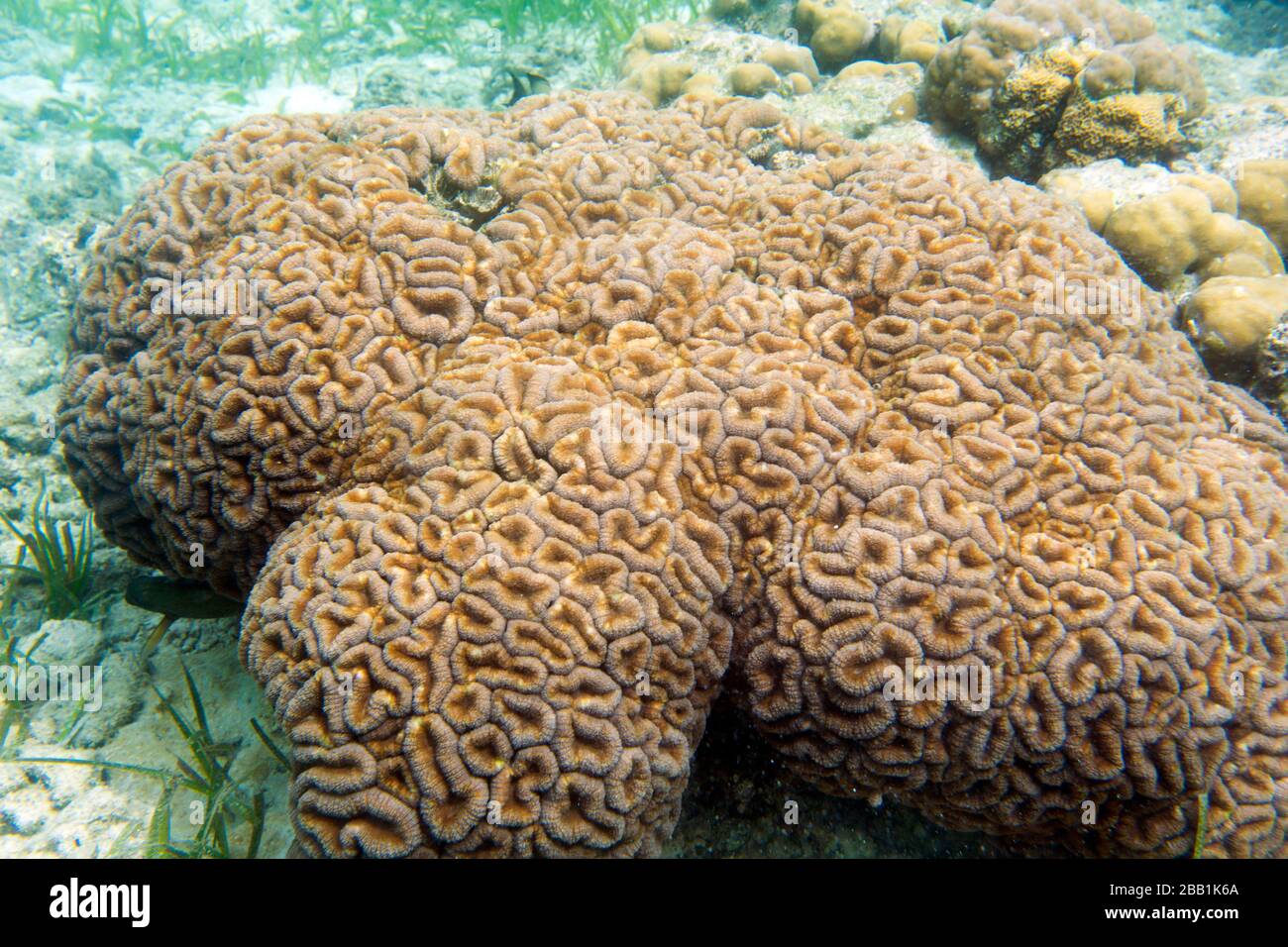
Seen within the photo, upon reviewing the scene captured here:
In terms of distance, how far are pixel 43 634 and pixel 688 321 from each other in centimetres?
513

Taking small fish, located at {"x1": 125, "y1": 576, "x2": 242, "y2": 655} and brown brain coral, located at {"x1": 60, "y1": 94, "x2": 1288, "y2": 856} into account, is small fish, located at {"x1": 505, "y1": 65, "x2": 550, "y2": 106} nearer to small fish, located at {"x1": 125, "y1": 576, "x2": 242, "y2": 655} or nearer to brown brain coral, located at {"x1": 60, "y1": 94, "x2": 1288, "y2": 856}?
brown brain coral, located at {"x1": 60, "y1": 94, "x2": 1288, "y2": 856}

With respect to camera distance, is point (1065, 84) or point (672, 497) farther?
point (1065, 84)

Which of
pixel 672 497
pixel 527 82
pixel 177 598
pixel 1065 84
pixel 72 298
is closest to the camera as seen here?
pixel 672 497

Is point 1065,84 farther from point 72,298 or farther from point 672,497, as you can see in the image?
point 72,298

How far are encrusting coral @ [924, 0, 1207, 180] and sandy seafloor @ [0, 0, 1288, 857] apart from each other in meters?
0.61

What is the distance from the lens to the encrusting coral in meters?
5.53

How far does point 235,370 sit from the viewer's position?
11.6 ft

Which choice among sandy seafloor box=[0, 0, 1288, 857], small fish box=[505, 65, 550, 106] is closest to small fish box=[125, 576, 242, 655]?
sandy seafloor box=[0, 0, 1288, 857]

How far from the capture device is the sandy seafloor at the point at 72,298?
152 inches

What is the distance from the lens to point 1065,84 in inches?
220

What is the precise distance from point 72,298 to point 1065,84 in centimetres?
967

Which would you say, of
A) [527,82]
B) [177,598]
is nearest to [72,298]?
[177,598]
